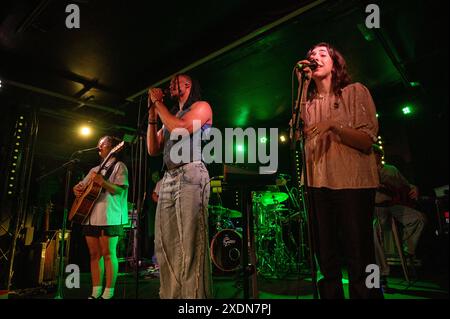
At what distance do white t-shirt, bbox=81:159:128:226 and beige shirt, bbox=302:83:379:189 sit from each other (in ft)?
8.58

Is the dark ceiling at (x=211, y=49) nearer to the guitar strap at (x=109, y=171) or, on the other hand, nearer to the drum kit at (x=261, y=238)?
the guitar strap at (x=109, y=171)

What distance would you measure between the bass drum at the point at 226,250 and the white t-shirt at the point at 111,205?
2.58 meters

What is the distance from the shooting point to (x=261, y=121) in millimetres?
8797

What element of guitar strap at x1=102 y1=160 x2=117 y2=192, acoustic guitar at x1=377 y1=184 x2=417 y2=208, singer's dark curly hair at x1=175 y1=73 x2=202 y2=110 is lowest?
acoustic guitar at x1=377 y1=184 x2=417 y2=208

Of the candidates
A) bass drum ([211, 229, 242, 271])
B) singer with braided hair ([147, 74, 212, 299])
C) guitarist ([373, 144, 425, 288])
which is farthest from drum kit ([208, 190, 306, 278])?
singer with braided hair ([147, 74, 212, 299])

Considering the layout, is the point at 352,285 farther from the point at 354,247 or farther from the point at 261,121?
the point at 261,121

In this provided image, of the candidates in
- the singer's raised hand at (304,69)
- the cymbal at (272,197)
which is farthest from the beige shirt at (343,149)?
the cymbal at (272,197)

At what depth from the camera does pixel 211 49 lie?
4.58 metres

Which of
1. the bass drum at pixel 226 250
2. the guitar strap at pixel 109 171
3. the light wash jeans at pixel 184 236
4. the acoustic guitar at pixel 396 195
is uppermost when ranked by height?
the guitar strap at pixel 109 171

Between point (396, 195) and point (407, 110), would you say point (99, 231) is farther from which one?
point (407, 110)

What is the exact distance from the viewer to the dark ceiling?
407cm

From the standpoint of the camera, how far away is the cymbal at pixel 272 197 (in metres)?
5.75

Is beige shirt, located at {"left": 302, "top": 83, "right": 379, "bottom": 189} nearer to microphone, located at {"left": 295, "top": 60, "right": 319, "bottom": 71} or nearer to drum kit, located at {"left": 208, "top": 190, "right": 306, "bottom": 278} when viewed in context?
microphone, located at {"left": 295, "top": 60, "right": 319, "bottom": 71}
